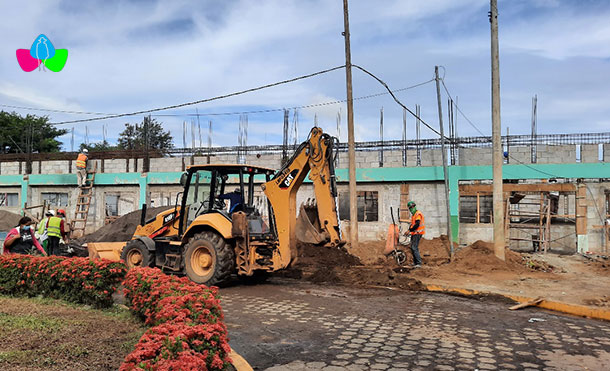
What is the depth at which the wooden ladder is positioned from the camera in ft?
69.0

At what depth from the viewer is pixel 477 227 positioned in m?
15.9

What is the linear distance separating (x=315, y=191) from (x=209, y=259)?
2.61 m

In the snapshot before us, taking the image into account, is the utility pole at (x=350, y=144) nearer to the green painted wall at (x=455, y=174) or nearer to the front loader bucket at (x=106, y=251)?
the green painted wall at (x=455, y=174)

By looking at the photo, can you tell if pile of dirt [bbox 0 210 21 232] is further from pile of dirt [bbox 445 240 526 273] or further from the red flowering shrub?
pile of dirt [bbox 445 240 526 273]

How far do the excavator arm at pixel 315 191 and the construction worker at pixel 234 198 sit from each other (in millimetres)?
869

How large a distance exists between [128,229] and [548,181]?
14393 millimetres

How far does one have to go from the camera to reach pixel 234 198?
10.4 metres

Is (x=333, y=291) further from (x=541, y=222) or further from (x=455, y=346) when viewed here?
(x=541, y=222)

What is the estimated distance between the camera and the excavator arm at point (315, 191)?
9.41 meters

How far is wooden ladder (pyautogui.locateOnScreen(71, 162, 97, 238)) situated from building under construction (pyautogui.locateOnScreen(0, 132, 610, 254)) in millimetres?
82

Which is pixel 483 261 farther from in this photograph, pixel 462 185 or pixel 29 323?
pixel 29 323

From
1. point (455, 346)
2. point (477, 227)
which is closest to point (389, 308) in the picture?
point (455, 346)

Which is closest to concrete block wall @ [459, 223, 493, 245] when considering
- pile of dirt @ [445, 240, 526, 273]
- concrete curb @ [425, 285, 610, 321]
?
pile of dirt @ [445, 240, 526, 273]

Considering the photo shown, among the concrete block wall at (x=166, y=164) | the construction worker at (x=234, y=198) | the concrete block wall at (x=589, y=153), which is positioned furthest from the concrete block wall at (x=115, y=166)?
the concrete block wall at (x=589, y=153)
